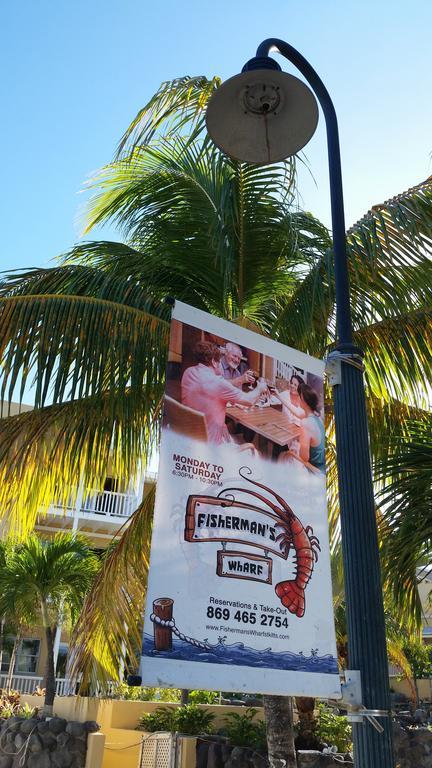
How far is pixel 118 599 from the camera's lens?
26.2 feet

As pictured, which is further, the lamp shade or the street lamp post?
the lamp shade

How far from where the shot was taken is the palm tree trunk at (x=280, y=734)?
691 cm

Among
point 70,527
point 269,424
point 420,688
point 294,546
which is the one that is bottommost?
point 294,546

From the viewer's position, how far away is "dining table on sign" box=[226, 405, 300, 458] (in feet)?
13.0

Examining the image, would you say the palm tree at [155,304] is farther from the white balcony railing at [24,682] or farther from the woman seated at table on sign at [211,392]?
the white balcony railing at [24,682]

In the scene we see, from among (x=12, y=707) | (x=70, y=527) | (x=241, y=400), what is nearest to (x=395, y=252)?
(x=241, y=400)

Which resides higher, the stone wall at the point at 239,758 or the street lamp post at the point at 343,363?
the street lamp post at the point at 343,363

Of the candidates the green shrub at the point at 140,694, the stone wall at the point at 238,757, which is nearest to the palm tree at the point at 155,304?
the stone wall at the point at 238,757

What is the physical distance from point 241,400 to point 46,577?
12642 millimetres

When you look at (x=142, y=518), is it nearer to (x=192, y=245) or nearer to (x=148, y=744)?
(x=192, y=245)

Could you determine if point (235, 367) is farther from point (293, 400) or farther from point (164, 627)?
point (164, 627)

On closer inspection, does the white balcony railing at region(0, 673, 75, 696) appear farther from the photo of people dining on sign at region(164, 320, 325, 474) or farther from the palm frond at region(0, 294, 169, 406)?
the photo of people dining on sign at region(164, 320, 325, 474)

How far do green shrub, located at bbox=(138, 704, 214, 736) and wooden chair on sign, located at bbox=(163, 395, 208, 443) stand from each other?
10829mm

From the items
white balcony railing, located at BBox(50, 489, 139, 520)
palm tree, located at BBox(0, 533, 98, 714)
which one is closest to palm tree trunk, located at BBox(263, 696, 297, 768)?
palm tree, located at BBox(0, 533, 98, 714)
